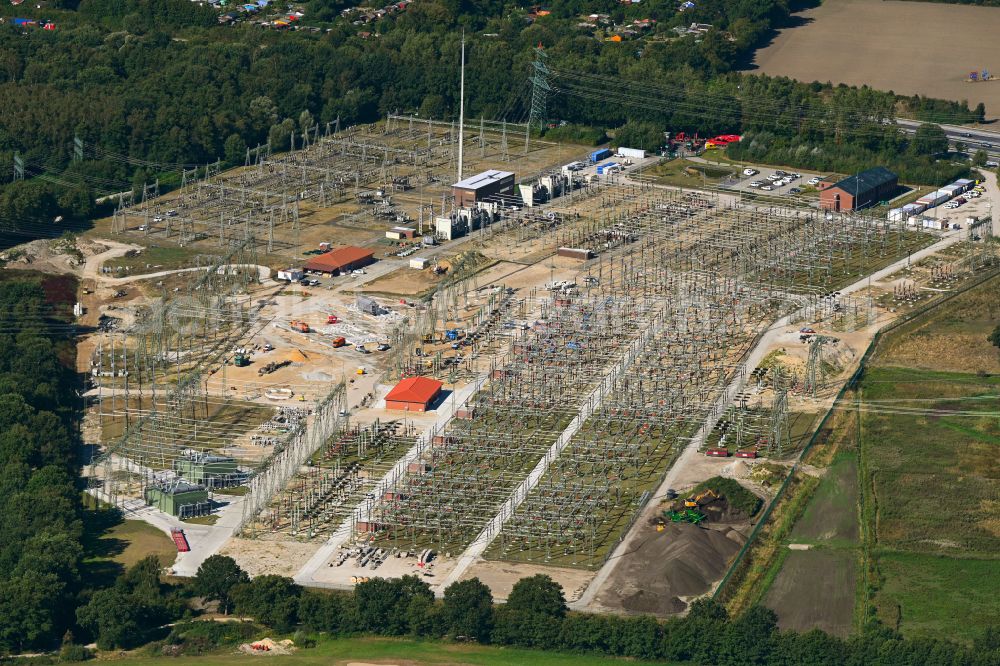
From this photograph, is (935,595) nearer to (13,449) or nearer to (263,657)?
(263,657)

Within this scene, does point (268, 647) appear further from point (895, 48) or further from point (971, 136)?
point (895, 48)

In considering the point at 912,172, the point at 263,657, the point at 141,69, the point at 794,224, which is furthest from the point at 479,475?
the point at 141,69

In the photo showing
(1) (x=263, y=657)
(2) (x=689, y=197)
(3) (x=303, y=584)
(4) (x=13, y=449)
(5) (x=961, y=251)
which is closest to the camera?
(1) (x=263, y=657)

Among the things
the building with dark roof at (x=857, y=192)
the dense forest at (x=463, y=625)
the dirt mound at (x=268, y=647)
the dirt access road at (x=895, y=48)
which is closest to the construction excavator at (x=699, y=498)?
the dense forest at (x=463, y=625)

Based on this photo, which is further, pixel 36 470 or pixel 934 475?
pixel 934 475

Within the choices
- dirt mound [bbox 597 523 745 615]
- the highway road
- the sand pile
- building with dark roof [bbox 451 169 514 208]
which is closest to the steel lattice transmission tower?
building with dark roof [bbox 451 169 514 208]

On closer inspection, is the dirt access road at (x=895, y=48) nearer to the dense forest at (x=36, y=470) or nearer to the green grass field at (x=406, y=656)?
the dense forest at (x=36, y=470)

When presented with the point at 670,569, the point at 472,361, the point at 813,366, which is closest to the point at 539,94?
the point at 472,361
